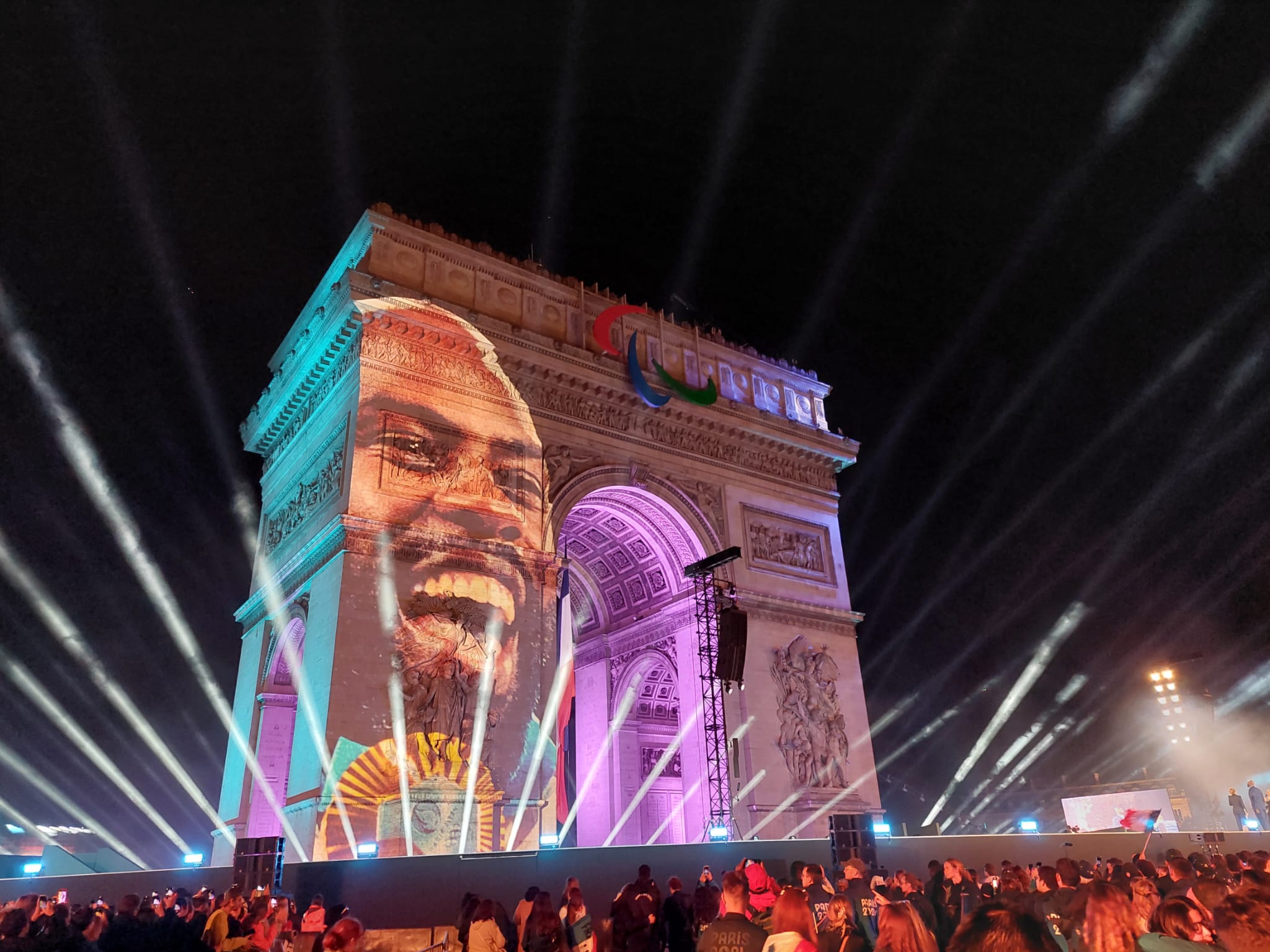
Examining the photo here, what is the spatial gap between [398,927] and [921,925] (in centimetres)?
925

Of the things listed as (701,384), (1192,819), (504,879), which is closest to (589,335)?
(701,384)

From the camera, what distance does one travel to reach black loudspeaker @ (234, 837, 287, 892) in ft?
39.8

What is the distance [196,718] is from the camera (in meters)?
27.8

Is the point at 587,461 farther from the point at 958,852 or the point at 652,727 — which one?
the point at 958,852

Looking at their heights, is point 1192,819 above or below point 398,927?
above

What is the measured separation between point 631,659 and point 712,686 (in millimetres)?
5230

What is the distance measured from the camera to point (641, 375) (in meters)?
23.4

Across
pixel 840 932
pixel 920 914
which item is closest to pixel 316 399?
pixel 840 932

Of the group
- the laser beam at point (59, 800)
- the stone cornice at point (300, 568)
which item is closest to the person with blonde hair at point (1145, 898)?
the stone cornice at point (300, 568)

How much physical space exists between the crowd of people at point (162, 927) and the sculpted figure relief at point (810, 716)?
16.1 m

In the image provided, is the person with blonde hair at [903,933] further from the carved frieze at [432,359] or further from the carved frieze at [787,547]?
the carved frieze at [787,547]

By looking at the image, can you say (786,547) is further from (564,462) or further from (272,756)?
(272,756)

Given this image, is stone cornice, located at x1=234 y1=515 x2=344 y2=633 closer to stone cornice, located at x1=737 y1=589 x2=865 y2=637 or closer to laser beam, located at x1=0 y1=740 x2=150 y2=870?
laser beam, located at x1=0 y1=740 x2=150 y2=870

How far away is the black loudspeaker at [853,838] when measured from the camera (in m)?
14.5
